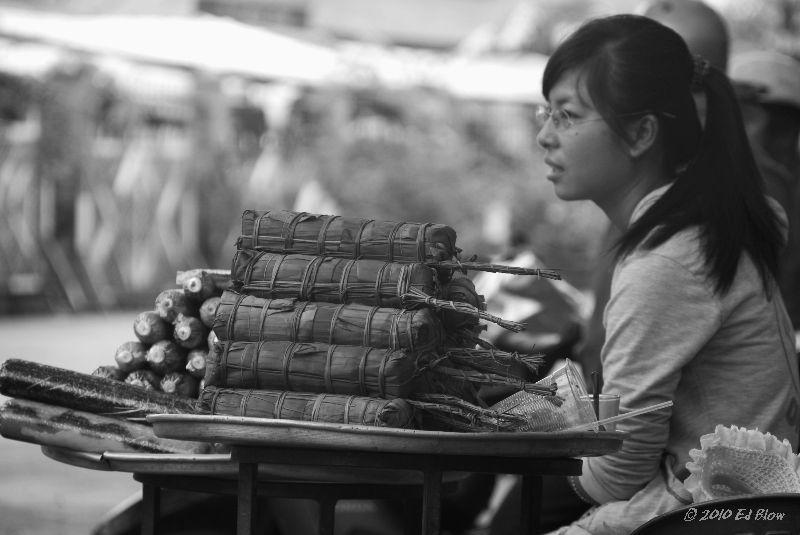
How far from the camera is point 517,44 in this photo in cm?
1366

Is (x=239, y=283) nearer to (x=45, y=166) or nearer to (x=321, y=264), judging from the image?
(x=321, y=264)

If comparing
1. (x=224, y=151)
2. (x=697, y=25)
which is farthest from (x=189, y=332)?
(x=224, y=151)

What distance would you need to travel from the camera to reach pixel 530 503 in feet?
7.26

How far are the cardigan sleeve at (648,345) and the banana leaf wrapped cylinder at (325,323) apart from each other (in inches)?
14.9

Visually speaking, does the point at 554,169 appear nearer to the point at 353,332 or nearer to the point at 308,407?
the point at 353,332

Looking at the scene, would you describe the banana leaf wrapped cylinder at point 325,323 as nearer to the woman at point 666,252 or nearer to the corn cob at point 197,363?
the corn cob at point 197,363

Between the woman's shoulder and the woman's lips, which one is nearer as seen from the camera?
the woman's shoulder

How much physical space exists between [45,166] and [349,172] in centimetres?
313

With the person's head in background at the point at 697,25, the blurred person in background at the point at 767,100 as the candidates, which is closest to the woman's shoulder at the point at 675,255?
the blurred person in background at the point at 767,100

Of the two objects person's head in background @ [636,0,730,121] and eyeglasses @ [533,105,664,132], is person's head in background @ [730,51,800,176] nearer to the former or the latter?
person's head in background @ [636,0,730,121]

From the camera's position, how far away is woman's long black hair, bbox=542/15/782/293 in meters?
2.30

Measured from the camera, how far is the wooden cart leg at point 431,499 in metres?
1.94

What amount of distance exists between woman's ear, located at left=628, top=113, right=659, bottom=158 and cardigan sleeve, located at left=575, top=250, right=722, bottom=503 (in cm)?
27

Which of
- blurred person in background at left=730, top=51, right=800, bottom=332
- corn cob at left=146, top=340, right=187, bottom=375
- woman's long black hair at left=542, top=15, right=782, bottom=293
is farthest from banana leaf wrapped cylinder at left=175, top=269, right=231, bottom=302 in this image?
blurred person in background at left=730, top=51, right=800, bottom=332
